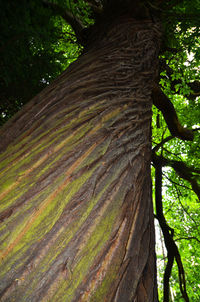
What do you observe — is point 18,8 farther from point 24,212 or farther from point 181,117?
point 181,117

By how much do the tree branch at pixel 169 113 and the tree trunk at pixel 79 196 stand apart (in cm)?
147

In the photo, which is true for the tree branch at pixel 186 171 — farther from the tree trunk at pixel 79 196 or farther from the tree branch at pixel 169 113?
the tree trunk at pixel 79 196

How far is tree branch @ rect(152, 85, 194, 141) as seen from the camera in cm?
311

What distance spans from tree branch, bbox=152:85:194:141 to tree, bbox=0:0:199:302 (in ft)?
4.16

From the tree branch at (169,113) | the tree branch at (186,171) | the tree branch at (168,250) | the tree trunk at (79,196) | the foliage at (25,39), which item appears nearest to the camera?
the tree trunk at (79,196)

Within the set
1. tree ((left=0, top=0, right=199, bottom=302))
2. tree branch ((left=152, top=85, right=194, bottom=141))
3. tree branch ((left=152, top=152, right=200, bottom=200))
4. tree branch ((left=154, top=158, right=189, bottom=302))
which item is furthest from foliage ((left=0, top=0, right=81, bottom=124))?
tree branch ((left=152, top=152, right=200, bottom=200))

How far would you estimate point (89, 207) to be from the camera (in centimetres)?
88

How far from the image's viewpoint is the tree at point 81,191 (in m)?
0.67

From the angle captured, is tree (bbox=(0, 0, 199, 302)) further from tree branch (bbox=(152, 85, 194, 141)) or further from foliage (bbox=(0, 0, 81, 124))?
tree branch (bbox=(152, 85, 194, 141))

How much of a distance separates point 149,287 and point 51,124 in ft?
2.97

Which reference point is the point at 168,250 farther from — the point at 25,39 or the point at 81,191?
the point at 25,39

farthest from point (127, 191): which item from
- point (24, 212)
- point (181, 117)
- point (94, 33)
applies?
point (181, 117)

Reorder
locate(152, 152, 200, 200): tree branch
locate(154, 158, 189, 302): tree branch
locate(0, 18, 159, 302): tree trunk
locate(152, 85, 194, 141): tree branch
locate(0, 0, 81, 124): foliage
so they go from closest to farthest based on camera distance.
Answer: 1. locate(0, 18, 159, 302): tree trunk
2. locate(0, 0, 81, 124): foliage
3. locate(152, 85, 194, 141): tree branch
4. locate(154, 158, 189, 302): tree branch
5. locate(152, 152, 200, 200): tree branch

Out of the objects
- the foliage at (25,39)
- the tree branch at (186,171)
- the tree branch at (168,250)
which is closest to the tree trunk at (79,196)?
the foliage at (25,39)
